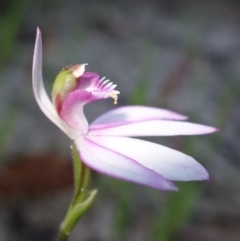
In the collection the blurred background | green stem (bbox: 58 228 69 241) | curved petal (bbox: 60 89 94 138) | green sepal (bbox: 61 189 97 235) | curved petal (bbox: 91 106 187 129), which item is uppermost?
curved petal (bbox: 60 89 94 138)

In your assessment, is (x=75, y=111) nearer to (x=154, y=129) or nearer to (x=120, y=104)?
(x=154, y=129)

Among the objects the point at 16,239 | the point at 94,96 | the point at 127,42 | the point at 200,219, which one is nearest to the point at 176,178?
the point at 94,96

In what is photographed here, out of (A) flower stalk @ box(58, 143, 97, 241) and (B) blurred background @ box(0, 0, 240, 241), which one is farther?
(B) blurred background @ box(0, 0, 240, 241)

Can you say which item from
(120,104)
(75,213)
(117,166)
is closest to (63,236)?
(75,213)

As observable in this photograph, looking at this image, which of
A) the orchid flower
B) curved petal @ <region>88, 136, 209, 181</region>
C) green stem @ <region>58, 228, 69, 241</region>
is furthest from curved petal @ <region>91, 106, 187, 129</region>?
green stem @ <region>58, 228, 69, 241</region>

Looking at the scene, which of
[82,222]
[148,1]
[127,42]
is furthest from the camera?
[148,1]

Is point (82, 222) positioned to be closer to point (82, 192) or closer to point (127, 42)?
point (82, 192)

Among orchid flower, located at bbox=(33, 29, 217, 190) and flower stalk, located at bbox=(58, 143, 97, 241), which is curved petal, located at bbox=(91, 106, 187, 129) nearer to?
orchid flower, located at bbox=(33, 29, 217, 190)
